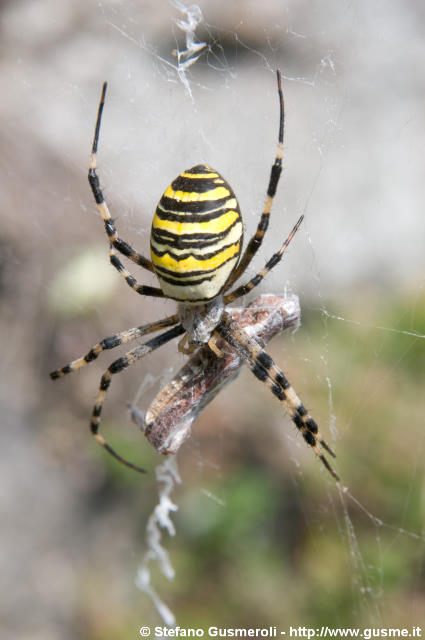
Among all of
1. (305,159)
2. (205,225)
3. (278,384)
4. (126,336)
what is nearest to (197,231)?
(205,225)

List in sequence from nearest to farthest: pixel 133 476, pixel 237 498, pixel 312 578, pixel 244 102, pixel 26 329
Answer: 1. pixel 312 578
2. pixel 237 498
3. pixel 133 476
4. pixel 244 102
5. pixel 26 329

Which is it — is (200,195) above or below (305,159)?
above

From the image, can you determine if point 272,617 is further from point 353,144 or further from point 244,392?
point 353,144

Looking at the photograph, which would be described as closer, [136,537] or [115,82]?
[136,537]

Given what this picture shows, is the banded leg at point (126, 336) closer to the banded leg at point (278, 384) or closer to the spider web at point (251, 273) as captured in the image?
the banded leg at point (278, 384)

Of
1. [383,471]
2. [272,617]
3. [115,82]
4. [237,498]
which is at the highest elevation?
[115,82]

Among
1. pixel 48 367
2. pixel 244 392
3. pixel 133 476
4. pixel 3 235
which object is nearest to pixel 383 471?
pixel 244 392

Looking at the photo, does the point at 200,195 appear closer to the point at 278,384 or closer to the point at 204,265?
the point at 204,265

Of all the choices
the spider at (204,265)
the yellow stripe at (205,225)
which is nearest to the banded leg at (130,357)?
the spider at (204,265)
